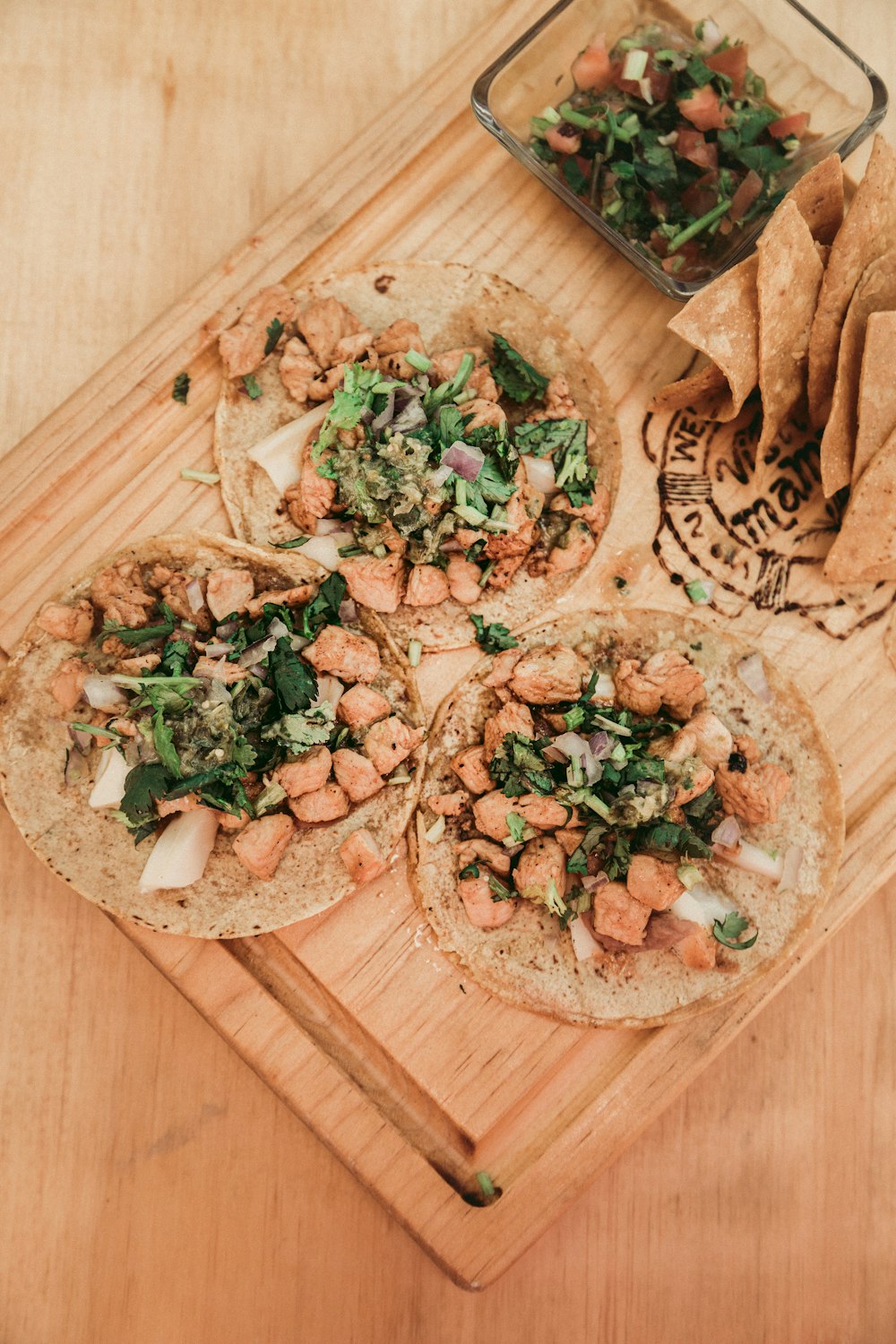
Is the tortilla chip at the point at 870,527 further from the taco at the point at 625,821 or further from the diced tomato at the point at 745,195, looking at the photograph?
the diced tomato at the point at 745,195

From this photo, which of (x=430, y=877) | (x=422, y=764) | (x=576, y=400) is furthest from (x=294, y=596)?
(x=576, y=400)

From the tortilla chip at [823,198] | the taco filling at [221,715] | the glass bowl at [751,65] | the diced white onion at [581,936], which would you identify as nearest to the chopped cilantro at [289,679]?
the taco filling at [221,715]

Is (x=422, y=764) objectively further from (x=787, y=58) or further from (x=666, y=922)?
(x=787, y=58)

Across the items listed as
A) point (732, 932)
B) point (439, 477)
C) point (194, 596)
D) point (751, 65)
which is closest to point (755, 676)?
point (732, 932)

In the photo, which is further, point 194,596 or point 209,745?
point 194,596

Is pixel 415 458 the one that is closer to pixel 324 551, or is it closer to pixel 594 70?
pixel 324 551

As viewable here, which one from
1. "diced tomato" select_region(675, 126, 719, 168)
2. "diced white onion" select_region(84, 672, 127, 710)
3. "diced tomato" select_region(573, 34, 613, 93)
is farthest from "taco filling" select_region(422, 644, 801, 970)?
"diced tomato" select_region(573, 34, 613, 93)

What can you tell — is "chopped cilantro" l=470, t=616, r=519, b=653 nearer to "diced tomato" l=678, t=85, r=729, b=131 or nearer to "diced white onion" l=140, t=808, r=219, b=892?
"diced white onion" l=140, t=808, r=219, b=892
